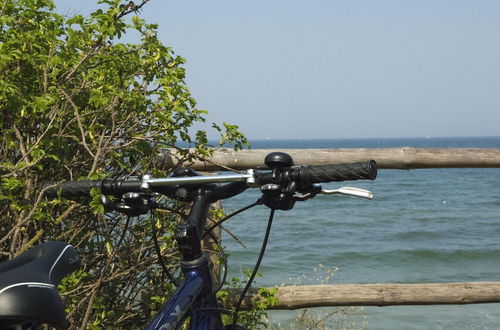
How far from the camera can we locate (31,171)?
2900 millimetres

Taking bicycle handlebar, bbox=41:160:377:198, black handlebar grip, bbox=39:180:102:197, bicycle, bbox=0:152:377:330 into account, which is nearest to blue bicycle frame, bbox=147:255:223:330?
bicycle, bbox=0:152:377:330

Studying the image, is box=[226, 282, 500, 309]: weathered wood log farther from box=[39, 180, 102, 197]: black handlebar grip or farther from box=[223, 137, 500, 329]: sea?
box=[39, 180, 102, 197]: black handlebar grip

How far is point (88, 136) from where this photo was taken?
3.13 m

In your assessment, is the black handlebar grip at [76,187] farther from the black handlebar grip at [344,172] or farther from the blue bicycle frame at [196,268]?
the black handlebar grip at [344,172]

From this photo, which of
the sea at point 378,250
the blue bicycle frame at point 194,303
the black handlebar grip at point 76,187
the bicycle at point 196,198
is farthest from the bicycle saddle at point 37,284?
the sea at point 378,250

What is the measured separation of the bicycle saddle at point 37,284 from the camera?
3.92 feet

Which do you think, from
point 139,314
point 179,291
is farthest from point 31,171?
point 179,291

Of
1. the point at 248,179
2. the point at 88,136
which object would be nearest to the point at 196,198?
the point at 248,179

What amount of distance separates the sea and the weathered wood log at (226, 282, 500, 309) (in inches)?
51.1

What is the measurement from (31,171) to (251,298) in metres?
1.40

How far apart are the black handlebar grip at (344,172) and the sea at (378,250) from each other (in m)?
3.65

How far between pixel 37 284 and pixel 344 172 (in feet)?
2.51

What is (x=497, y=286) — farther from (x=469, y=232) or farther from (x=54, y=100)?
(x=469, y=232)

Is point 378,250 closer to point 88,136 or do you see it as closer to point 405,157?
point 405,157
